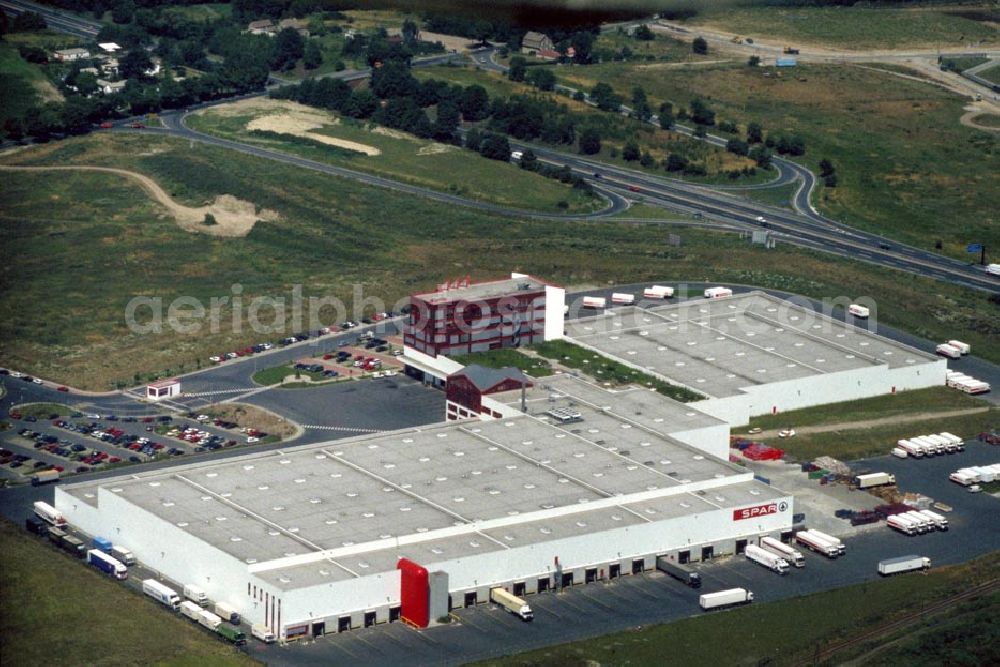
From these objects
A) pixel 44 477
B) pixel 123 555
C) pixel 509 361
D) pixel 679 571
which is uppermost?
pixel 509 361

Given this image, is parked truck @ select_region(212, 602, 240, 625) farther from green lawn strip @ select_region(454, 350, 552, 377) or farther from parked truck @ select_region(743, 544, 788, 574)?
green lawn strip @ select_region(454, 350, 552, 377)

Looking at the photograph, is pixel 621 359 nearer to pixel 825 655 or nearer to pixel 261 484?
pixel 261 484

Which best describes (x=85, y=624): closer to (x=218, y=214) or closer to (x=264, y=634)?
(x=264, y=634)

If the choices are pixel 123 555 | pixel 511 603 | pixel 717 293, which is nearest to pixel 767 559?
pixel 511 603

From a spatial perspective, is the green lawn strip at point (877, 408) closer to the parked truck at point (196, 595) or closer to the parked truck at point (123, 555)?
the parked truck at point (196, 595)

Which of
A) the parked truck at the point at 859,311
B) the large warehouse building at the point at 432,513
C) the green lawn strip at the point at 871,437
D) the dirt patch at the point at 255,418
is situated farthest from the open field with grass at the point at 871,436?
the dirt patch at the point at 255,418

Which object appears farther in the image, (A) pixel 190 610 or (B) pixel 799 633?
(B) pixel 799 633
